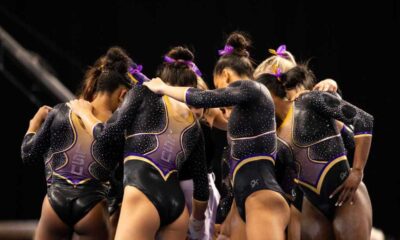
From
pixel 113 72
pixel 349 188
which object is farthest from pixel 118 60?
pixel 349 188

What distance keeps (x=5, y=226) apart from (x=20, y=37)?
230cm

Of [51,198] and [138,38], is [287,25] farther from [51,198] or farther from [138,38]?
[51,198]

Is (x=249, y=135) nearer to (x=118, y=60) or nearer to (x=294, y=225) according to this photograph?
(x=294, y=225)

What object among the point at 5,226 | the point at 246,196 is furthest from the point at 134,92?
the point at 5,226

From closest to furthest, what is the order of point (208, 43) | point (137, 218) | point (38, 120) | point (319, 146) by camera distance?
point (137, 218) < point (319, 146) < point (38, 120) < point (208, 43)

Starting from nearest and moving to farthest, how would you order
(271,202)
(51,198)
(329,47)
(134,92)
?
(271,202)
(134,92)
(51,198)
(329,47)

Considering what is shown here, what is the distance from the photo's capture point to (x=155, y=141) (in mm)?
2727

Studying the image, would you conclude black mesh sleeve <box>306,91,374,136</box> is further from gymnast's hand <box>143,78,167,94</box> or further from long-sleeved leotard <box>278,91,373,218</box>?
gymnast's hand <box>143,78,167,94</box>

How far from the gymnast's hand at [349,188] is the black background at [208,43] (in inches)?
88.9

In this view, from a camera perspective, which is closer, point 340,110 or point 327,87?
point 340,110

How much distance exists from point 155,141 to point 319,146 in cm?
78

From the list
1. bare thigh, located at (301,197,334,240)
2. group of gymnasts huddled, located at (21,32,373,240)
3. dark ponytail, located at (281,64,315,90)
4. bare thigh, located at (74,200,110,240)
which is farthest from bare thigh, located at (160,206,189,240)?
dark ponytail, located at (281,64,315,90)

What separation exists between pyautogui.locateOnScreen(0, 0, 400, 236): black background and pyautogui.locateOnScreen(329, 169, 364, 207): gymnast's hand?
226cm

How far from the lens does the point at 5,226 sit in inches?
171
